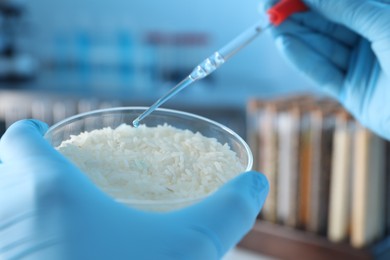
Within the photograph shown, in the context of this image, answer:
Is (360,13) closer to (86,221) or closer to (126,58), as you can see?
(86,221)

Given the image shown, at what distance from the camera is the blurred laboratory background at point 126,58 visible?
2369mm

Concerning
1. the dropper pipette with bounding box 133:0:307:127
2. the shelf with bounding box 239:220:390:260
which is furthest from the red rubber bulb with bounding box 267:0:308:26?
the shelf with bounding box 239:220:390:260

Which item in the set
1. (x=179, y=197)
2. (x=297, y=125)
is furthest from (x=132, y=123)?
(x=297, y=125)

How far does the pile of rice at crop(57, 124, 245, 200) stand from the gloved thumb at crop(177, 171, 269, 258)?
2 cm

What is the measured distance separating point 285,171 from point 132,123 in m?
0.76

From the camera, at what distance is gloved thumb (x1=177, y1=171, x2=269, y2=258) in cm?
47

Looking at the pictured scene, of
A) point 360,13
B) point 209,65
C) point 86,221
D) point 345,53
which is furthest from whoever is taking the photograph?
point 345,53

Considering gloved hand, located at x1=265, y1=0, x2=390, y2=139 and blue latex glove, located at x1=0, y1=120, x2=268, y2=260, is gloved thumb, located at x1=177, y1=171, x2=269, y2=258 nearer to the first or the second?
blue latex glove, located at x1=0, y1=120, x2=268, y2=260

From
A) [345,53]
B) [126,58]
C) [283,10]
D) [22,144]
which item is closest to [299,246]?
[345,53]

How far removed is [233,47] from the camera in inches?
31.3

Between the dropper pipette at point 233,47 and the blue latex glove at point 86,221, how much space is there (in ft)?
0.58

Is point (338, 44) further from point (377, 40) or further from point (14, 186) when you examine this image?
point (14, 186)

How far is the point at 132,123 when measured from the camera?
2.04 ft

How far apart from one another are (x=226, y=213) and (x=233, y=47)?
379mm
